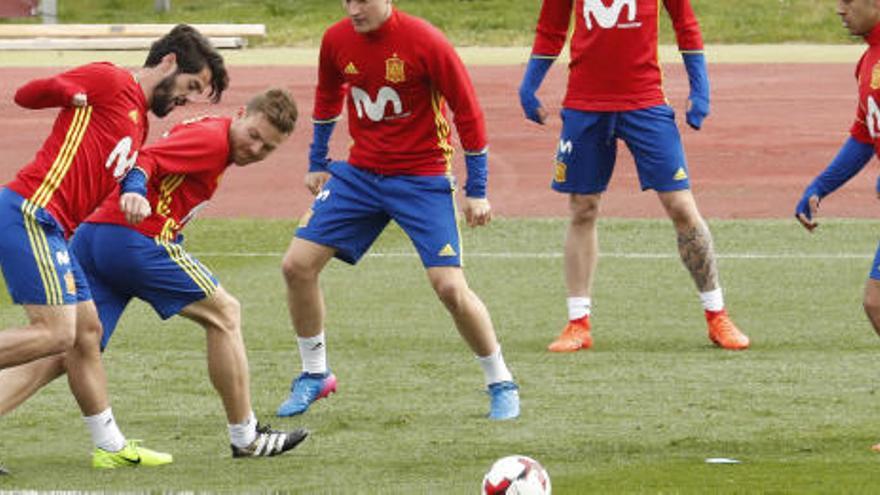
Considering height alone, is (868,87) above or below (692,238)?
above

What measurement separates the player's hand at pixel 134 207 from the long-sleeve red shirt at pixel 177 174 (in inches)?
16.6

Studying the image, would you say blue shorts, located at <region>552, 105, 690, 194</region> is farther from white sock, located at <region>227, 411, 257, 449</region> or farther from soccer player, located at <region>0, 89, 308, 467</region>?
white sock, located at <region>227, 411, 257, 449</region>

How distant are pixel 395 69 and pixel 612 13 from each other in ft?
7.36

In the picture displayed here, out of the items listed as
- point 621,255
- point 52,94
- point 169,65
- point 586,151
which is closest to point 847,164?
point 586,151

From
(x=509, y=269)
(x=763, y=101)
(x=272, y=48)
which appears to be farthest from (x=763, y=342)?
(x=272, y=48)

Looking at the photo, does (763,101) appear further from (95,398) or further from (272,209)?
(95,398)

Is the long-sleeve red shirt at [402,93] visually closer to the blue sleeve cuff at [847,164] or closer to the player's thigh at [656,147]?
the blue sleeve cuff at [847,164]

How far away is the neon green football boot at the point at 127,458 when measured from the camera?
9000mm

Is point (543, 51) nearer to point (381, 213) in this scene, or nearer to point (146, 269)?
point (381, 213)

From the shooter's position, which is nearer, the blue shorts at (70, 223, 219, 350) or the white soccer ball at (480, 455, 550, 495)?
the white soccer ball at (480, 455, 550, 495)

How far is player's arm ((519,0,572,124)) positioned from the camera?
12305mm

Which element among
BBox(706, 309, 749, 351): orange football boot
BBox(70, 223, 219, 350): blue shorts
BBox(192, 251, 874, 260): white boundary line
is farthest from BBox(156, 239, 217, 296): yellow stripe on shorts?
BBox(192, 251, 874, 260): white boundary line

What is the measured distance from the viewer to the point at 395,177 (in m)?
10.3

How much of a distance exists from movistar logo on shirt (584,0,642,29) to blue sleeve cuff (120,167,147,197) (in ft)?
12.9
